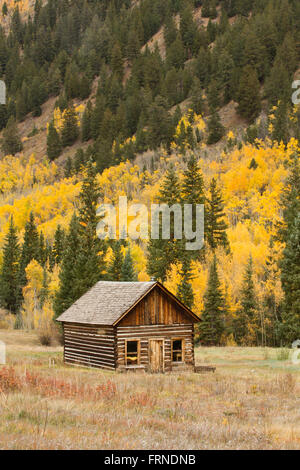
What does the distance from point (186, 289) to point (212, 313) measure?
347cm

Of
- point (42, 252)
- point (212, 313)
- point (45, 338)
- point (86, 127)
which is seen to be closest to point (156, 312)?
point (212, 313)

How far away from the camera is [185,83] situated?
404ft

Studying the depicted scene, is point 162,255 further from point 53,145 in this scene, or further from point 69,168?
point 53,145

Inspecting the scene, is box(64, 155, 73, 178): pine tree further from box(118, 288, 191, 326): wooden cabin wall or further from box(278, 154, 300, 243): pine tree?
box(118, 288, 191, 326): wooden cabin wall

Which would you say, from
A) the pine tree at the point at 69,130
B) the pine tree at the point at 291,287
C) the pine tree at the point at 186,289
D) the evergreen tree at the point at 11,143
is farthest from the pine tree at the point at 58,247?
the evergreen tree at the point at 11,143

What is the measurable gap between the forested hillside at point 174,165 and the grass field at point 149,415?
92.2 ft

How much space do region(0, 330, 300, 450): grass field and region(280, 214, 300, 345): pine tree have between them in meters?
25.0

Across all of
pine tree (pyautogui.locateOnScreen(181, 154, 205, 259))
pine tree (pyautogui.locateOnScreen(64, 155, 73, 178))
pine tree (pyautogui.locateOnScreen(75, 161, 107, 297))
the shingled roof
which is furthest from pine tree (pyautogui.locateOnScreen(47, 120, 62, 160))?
the shingled roof

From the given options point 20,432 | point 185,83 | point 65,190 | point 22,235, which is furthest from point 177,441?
point 185,83

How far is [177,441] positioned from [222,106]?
107 m

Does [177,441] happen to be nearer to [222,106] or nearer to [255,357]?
[255,357]

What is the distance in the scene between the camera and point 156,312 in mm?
27172

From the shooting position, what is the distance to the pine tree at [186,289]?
47531 mm

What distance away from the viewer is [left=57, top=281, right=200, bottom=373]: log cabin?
26.1 metres
